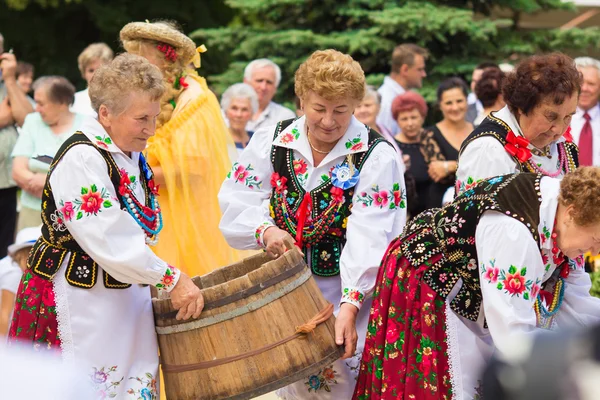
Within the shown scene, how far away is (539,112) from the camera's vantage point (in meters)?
4.11

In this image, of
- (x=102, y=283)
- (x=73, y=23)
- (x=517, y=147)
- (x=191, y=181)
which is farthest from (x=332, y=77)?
(x=73, y=23)

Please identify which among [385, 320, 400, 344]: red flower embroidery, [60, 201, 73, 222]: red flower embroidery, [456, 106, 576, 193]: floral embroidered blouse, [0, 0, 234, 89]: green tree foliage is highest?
[456, 106, 576, 193]: floral embroidered blouse

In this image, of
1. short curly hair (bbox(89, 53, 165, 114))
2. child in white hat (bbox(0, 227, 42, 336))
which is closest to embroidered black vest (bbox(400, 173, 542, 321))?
short curly hair (bbox(89, 53, 165, 114))

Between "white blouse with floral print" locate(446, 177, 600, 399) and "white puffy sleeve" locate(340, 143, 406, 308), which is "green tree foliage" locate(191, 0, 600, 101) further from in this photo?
"white blouse with floral print" locate(446, 177, 600, 399)

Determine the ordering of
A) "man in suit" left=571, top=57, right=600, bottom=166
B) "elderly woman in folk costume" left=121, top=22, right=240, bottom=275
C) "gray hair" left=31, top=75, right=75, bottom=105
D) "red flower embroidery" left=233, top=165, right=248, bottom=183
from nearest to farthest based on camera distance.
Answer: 1. "red flower embroidery" left=233, top=165, right=248, bottom=183
2. "elderly woman in folk costume" left=121, top=22, right=240, bottom=275
3. "gray hair" left=31, top=75, right=75, bottom=105
4. "man in suit" left=571, top=57, right=600, bottom=166

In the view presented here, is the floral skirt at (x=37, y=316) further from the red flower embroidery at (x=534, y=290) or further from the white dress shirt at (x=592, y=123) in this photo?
the white dress shirt at (x=592, y=123)

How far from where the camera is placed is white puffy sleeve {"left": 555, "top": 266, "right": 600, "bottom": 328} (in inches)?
160

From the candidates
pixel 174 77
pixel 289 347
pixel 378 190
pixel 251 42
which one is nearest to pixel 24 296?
pixel 289 347

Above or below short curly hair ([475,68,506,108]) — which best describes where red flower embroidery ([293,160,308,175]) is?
above

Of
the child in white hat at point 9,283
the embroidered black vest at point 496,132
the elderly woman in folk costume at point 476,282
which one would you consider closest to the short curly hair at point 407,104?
the child in white hat at point 9,283

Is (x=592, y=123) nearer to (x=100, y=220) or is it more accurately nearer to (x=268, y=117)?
(x=268, y=117)

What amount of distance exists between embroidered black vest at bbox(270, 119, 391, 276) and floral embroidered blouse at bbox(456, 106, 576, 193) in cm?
36

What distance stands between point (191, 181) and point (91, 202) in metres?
1.77

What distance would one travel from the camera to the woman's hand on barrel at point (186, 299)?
145 inches
